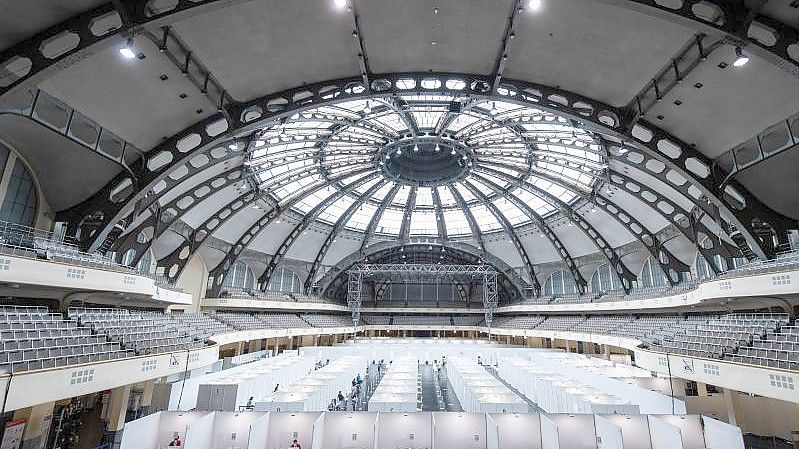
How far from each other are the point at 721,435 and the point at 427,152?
29195mm

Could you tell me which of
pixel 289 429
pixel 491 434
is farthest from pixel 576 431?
pixel 289 429

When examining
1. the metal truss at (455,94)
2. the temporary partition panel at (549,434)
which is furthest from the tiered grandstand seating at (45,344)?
the temporary partition panel at (549,434)

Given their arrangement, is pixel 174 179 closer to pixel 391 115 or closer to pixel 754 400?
pixel 391 115

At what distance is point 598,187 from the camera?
37344 millimetres

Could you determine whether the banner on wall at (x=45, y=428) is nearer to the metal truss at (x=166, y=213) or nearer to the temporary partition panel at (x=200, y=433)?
the temporary partition panel at (x=200, y=433)

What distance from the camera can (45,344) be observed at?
1530 centimetres

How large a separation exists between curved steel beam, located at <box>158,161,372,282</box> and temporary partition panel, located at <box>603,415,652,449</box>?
28.5 metres

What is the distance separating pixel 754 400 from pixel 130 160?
38.6m

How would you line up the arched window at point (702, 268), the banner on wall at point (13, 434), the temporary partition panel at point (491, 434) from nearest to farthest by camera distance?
the banner on wall at point (13, 434) → the temporary partition panel at point (491, 434) → the arched window at point (702, 268)

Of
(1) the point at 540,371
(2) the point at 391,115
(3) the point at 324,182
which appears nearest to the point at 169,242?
(3) the point at 324,182

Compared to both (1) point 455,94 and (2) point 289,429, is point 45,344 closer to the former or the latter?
(2) point 289,429

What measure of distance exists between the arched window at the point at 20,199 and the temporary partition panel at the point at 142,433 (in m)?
13.7

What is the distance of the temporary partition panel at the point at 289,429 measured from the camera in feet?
57.0

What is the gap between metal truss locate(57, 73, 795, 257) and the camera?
23.5 meters
